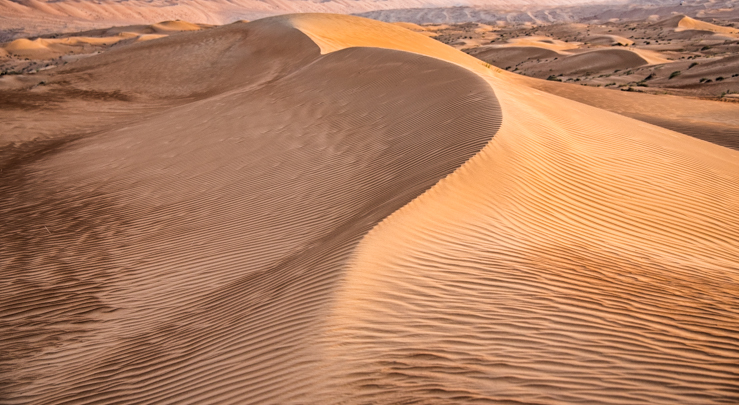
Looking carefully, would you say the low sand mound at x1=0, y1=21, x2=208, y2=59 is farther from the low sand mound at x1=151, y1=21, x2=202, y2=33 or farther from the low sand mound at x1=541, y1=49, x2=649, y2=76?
the low sand mound at x1=541, y1=49, x2=649, y2=76

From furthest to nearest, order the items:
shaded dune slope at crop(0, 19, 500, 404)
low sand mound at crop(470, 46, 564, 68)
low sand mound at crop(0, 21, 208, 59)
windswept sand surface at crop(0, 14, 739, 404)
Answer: low sand mound at crop(0, 21, 208, 59) → low sand mound at crop(470, 46, 564, 68) → shaded dune slope at crop(0, 19, 500, 404) → windswept sand surface at crop(0, 14, 739, 404)

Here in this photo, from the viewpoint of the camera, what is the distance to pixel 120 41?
162 ft

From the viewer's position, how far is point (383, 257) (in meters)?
4.95

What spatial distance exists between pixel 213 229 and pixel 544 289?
16.5 feet

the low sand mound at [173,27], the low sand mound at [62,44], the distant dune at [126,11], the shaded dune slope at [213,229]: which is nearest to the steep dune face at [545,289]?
the shaded dune slope at [213,229]

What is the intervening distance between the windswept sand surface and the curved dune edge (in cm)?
2

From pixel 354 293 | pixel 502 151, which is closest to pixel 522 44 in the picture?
pixel 502 151

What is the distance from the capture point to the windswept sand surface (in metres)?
3.59

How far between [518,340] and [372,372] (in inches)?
41.9

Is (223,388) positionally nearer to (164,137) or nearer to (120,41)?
(164,137)

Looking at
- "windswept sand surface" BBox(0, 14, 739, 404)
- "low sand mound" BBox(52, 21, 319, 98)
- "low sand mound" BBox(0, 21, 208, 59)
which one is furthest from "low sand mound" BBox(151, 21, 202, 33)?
"windswept sand surface" BBox(0, 14, 739, 404)

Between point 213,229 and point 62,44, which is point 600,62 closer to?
point 213,229

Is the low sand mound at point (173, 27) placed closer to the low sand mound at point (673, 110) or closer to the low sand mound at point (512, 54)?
the low sand mound at point (512, 54)

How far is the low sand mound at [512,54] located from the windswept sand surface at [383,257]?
24.7m
